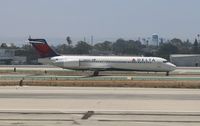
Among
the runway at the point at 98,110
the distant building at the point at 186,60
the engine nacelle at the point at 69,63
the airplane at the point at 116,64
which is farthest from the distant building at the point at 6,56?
the runway at the point at 98,110

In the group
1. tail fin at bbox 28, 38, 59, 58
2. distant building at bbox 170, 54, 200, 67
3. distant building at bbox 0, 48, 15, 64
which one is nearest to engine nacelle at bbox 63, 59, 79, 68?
tail fin at bbox 28, 38, 59, 58

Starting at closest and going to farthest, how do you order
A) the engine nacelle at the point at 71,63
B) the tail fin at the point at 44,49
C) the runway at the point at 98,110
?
the runway at the point at 98,110 < the engine nacelle at the point at 71,63 < the tail fin at the point at 44,49

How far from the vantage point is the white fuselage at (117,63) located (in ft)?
248

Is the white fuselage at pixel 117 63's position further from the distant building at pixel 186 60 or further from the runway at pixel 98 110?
the distant building at pixel 186 60

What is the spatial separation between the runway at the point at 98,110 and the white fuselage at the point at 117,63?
42380 mm

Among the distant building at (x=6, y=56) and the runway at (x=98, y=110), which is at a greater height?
the distant building at (x=6, y=56)

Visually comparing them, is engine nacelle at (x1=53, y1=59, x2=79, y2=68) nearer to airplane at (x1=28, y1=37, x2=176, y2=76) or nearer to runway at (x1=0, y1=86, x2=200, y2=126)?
airplane at (x1=28, y1=37, x2=176, y2=76)

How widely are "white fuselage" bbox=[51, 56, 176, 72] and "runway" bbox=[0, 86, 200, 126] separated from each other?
4238cm

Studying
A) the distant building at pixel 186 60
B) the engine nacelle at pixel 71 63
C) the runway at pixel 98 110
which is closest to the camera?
the runway at pixel 98 110

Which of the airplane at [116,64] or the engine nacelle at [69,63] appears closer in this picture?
the airplane at [116,64]

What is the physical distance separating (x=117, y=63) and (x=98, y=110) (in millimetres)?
52115

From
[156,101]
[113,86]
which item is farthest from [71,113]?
[113,86]

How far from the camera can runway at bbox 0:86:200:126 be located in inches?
797

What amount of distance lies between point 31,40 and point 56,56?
18.1 ft
